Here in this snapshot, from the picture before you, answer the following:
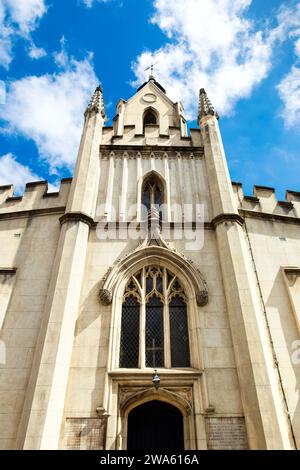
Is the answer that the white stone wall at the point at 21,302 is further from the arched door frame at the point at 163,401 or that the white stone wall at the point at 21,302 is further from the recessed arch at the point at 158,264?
the arched door frame at the point at 163,401

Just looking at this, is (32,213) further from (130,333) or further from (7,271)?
(130,333)

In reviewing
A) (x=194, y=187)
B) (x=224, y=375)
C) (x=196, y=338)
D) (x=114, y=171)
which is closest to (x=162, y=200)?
(x=194, y=187)

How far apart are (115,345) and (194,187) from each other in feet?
21.6

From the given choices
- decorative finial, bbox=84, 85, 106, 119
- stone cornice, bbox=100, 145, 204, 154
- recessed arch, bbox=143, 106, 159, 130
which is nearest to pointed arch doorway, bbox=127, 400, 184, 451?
stone cornice, bbox=100, 145, 204, 154

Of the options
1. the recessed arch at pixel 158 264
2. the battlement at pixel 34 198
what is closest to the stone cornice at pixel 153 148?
the battlement at pixel 34 198

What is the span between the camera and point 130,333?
28.7 ft

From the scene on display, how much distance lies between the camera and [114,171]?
12.4m

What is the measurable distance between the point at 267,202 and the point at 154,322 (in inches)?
259

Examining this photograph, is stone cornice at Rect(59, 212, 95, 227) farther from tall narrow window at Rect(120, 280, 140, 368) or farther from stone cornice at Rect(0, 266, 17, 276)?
tall narrow window at Rect(120, 280, 140, 368)

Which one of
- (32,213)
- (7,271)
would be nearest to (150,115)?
(32,213)

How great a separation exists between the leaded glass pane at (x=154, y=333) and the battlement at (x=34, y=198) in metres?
5.14

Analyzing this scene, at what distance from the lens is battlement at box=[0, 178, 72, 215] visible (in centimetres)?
1162

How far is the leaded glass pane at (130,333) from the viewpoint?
8297 millimetres
